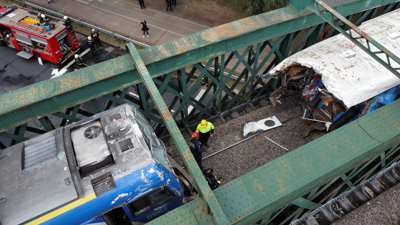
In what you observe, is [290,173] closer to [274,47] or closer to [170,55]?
[170,55]

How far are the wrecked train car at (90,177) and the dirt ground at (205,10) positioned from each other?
1452 centimetres

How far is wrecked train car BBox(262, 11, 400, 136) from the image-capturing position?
7.29 meters

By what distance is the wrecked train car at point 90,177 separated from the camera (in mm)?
5055


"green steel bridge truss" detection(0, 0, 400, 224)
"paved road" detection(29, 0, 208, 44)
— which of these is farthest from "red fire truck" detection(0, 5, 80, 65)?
"green steel bridge truss" detection(0, 0, 400, 224)

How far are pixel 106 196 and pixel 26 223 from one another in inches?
55.8

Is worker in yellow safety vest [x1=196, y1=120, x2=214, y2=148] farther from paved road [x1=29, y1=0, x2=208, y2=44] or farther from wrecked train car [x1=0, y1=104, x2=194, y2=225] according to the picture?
paved road [x1=29, y1=0, x2=208, y2=44]

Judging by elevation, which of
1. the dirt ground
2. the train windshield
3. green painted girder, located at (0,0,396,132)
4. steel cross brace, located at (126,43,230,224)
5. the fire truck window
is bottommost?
the train windshield

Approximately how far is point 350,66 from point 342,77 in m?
0.60

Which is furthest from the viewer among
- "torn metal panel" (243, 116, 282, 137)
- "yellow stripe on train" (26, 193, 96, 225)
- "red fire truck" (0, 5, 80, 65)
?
"red fire truck" (0, 5, 80, 65)

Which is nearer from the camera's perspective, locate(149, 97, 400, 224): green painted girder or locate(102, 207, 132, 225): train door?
locate(149, 97, 400, 224): green painted girder

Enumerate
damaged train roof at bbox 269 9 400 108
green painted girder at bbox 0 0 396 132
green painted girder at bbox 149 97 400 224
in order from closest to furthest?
green painted girder at bbox 149 97 400 224
green painted girder at bbox 0 0 396 132
damaged train roof at bbox 269 9 400 108

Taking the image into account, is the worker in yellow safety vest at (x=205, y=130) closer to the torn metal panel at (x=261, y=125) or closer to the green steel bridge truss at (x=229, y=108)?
the green steel bridge truss at (x=229, y=108)

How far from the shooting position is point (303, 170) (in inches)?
194

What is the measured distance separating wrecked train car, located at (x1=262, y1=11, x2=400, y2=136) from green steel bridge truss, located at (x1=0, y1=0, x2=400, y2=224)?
810mm
